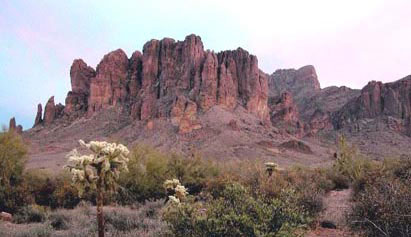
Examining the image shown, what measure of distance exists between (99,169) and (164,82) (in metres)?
113

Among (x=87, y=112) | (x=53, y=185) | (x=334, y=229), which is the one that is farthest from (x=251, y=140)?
(x=334, y=229)

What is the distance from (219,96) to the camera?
11244 cm

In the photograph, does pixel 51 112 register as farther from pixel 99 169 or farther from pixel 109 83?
pixel 99 169

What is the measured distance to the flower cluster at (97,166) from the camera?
9.51 meters

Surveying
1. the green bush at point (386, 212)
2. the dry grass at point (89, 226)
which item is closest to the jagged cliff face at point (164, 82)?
the dry grass at point (89, 226)

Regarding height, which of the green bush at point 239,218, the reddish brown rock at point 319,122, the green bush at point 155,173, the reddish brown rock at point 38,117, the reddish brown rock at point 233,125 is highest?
the reddish brown rock at point 38,117

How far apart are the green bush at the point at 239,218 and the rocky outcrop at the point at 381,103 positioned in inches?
4938

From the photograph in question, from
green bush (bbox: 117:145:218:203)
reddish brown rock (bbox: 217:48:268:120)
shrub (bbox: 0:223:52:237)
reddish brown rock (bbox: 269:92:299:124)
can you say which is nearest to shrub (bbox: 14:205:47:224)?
shrub (bbox: 0:223:52:237)

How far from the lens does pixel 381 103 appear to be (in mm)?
130375

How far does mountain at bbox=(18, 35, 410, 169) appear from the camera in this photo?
9306 cm

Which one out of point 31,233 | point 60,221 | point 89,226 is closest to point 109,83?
point 60,221

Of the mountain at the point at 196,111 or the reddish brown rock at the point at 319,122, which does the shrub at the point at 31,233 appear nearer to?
the mountain at the point at 196,111

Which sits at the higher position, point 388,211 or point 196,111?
point 196,111

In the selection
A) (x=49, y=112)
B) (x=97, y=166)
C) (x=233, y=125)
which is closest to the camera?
(x=97, y=166)
